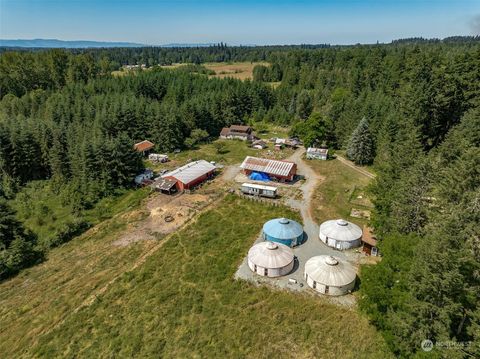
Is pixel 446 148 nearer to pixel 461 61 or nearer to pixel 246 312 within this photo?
pixel 461 61

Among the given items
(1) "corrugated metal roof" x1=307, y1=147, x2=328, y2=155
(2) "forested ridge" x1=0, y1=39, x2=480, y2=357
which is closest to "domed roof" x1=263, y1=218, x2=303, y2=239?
(2) "forested ridge" x1=0, y1=39, x2=480, y2=357

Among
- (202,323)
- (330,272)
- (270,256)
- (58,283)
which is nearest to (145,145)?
(58,283)

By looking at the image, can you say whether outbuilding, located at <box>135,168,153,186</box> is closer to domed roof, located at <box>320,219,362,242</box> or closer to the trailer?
the trailer

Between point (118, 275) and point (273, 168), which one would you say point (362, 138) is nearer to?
point (273, 168)

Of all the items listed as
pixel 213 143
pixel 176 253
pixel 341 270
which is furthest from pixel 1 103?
pixel 341 270

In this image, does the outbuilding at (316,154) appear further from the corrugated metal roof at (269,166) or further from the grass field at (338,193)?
the corrugated metal roof at (269,166)

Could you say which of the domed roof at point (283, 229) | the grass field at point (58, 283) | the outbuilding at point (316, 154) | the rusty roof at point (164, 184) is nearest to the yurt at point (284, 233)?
the domed roof at point (283, 229)

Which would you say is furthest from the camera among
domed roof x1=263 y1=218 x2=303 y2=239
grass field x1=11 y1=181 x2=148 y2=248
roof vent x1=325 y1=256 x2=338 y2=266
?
grass field x1=11 y1=181 x2=148 y2=248
